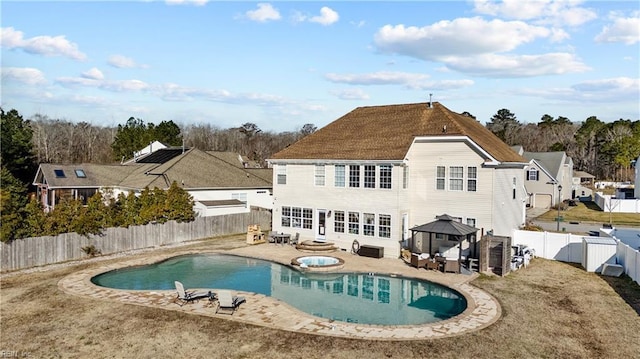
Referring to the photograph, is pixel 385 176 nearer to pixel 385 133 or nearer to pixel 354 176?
pixel 354 176

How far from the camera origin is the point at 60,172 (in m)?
35.8

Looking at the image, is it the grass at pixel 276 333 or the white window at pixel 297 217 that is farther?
the white window at pixel 297 217

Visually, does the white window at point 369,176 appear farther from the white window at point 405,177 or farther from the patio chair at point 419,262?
the patio chair at point 419,262

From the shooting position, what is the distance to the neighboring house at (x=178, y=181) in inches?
1339

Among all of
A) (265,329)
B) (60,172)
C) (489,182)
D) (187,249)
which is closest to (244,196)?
(187,249)

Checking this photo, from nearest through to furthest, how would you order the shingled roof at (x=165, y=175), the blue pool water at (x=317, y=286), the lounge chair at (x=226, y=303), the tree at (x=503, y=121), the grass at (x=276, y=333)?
the grass at (x=276, y=333) → the lounge chair at (x=226, y=303) → the blue pool water at (x=317, y=286) → the shingled roof at (x=165, y=175) → the tree at (x=503, y=121)

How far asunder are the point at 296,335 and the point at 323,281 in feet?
23.8

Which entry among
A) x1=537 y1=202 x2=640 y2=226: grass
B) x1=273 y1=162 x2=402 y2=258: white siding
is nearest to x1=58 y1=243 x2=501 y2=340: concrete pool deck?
x1=273 y1=162 x2=402 y2=258: white siding

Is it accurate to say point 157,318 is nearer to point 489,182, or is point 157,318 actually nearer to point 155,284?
point 155,284

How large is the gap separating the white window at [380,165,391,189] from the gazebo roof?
132 inches

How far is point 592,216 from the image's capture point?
40875 millimetres

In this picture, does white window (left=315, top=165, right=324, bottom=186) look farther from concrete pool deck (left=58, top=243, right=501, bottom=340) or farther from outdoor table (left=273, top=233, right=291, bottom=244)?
concrete pool deck (left=58, top=243, right=501, bottom=340)

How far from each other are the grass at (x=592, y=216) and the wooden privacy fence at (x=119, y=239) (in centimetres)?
2763

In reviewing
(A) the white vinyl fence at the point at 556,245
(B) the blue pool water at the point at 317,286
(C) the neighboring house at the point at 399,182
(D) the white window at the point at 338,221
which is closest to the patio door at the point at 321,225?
(C) the neighboring house at the point at 399,182
